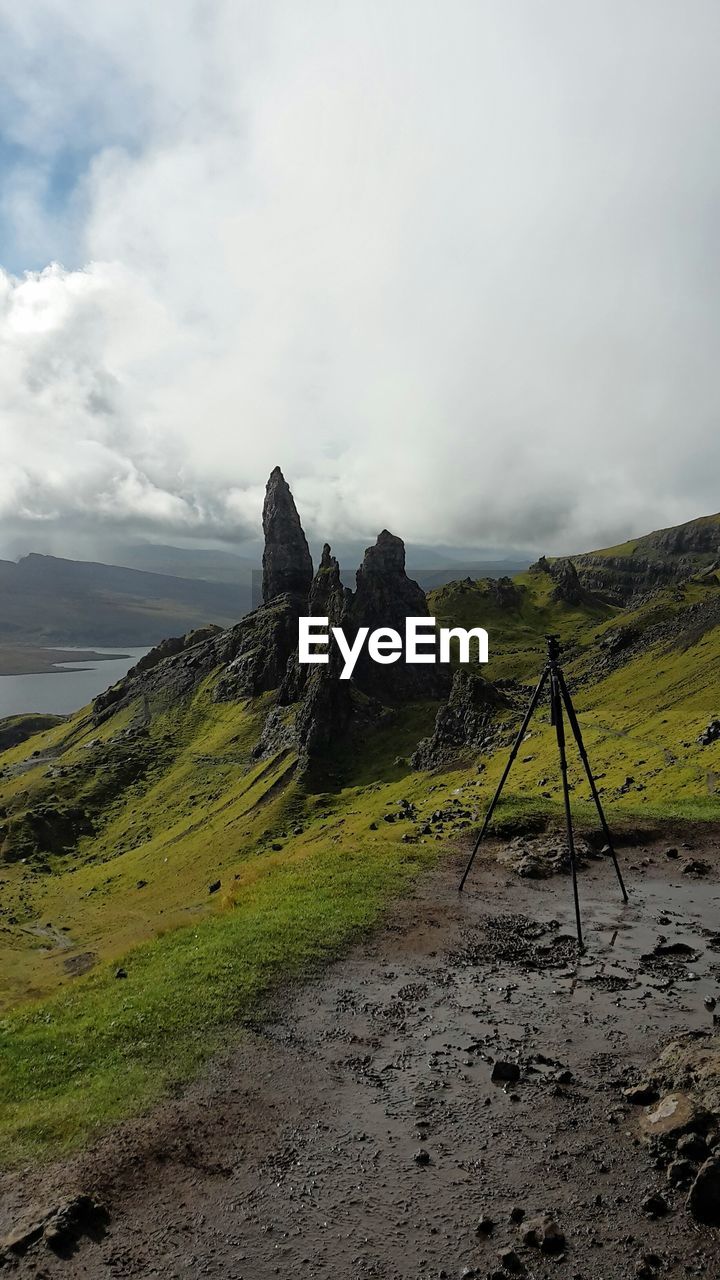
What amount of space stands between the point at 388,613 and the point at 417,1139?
16933 centimetres

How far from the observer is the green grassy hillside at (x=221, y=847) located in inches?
809

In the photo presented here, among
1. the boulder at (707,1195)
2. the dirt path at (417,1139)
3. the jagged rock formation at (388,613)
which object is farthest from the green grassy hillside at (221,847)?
the jagged rock formation at (388,613)

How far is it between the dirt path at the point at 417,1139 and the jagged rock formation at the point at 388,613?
443ft

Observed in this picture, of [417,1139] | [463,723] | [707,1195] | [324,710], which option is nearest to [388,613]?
[324,710]

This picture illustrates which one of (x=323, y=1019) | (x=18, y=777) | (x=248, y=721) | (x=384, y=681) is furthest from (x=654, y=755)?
(x=18, y=777)

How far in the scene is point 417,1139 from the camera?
51.5ft

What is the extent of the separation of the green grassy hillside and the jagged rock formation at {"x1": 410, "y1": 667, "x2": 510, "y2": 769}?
4433mm

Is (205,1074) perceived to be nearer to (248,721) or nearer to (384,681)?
(384,681)

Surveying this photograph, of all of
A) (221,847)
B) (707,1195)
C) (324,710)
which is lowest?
(221,847)

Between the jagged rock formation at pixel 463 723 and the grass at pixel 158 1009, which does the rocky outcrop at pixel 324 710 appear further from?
the grass at pixel 158 1009

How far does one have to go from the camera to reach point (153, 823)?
143875 millimetres

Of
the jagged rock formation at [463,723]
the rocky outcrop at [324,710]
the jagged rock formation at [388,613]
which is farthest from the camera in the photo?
the jagged rock formation at [388,613]

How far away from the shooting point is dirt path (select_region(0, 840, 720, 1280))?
41.8ft

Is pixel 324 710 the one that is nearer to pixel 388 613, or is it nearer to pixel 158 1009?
pixel 388 613
